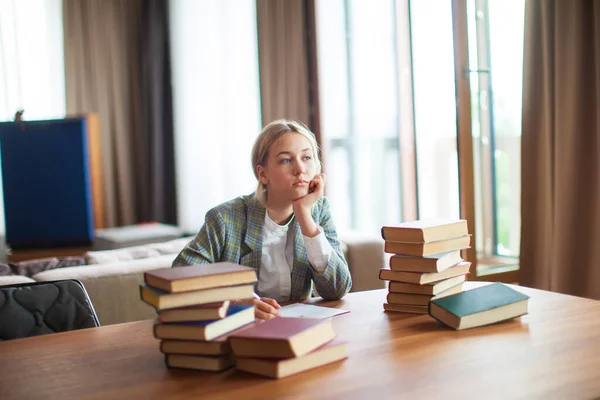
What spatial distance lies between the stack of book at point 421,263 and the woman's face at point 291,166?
407 millimetres

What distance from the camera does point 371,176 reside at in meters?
4.48

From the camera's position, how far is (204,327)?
1.09 metres

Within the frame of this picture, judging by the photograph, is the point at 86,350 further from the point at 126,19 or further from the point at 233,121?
the point at 126,19

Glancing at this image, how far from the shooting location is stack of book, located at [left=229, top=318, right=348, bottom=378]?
106cm

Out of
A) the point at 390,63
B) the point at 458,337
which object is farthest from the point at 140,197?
the point at 458,337

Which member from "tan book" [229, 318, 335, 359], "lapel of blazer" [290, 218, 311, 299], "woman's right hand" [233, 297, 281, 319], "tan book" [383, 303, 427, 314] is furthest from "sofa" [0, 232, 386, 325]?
"tan book" [229, 318, 335, 359]

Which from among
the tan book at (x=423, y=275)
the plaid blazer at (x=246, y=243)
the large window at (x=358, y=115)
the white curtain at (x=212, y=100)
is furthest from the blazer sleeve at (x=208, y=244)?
the white curtain at (x=212, y=100)

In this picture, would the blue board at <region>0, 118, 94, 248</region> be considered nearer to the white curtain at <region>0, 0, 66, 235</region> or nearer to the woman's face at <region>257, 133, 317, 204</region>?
Answer: the woman's face at <region>257, 133, 317, 204</region>

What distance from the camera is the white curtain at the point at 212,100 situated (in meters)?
5.03

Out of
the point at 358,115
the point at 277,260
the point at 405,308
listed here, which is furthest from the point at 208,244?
the point at 358,115

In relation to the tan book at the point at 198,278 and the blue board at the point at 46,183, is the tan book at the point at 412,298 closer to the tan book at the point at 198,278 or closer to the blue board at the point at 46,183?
the tan book at the point at 198,278

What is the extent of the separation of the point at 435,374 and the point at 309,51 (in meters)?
3.73

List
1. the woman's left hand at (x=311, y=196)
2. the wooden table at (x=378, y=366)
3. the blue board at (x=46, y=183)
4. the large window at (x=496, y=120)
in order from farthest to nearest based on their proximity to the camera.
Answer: the large window at (x=496, y=120) → the blue board at (x=46, y=183) → the woman's left hand at (x=311, y=196) → the wooden table at (x=378, y=366)

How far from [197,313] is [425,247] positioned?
0.57m
